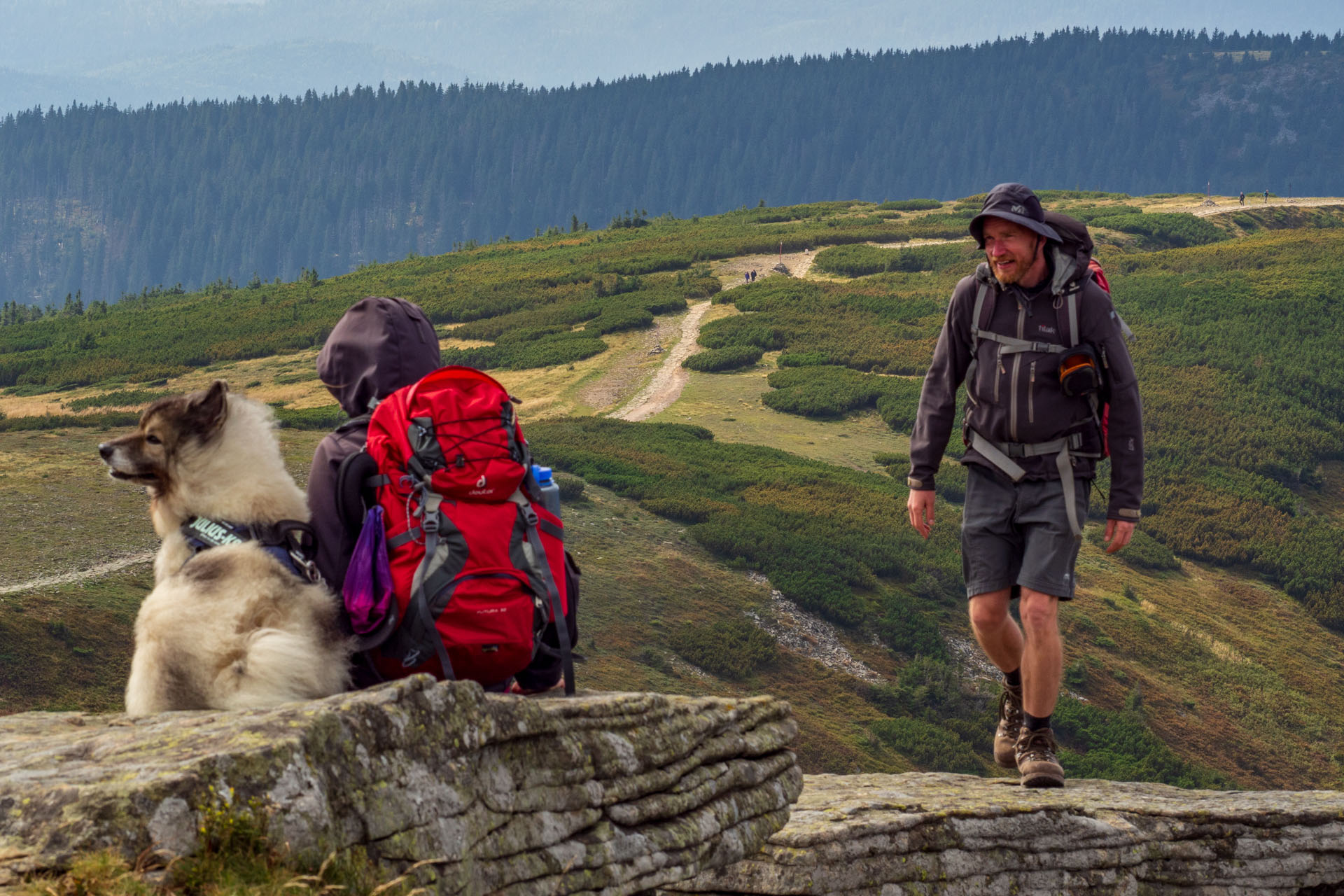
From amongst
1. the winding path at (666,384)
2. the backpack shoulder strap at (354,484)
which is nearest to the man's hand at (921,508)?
the backpack shoulder strap at (354,484)

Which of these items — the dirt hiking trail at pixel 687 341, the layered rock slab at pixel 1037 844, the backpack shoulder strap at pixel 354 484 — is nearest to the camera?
the backpack shoulder strap at pixel 354 484

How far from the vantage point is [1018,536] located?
5.65 meters

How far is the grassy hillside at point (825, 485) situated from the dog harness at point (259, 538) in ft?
22.8

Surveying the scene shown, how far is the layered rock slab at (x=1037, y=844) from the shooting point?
480 centimetres

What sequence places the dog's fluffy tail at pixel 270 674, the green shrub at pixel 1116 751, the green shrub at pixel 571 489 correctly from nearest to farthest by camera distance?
the dog's fluffy tail at pixel 270 674
the green shrub at pixel 1116 751
the green shrub at pixel 571 489

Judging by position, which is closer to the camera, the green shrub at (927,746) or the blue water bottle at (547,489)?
the blue water bottle at (547,489)

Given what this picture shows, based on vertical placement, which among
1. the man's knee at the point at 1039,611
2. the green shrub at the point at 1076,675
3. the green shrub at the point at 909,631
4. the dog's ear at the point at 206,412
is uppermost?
the dog's ear at the point at 206,412

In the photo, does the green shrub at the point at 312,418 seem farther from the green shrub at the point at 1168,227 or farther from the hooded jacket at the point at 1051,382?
the green shrub at the point at 1168,227

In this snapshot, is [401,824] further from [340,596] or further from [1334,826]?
[1334,826]

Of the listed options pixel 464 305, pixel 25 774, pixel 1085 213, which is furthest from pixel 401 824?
pixel 1085 213

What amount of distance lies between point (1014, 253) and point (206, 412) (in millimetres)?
3456

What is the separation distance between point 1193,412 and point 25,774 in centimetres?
3566

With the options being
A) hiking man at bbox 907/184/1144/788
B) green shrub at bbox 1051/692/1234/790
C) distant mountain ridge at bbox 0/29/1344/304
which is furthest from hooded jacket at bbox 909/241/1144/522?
distant mountain ridge at bbox 0/29/1344/304

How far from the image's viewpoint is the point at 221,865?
284cm
